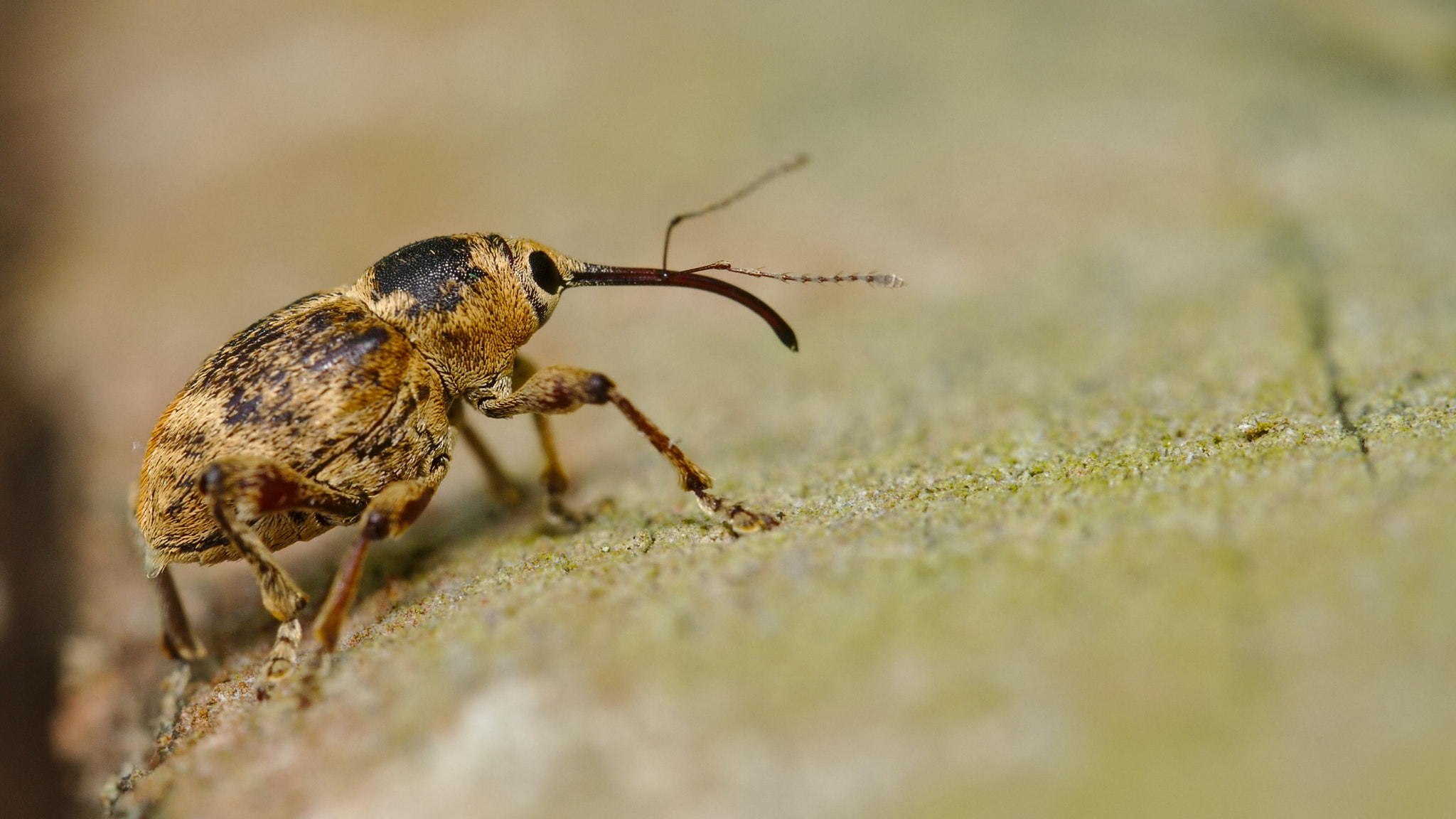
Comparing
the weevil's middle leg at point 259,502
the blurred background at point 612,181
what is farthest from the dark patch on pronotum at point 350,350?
the blurred background at point 612,181

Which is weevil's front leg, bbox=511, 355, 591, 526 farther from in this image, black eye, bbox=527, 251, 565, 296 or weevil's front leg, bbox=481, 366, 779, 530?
black eye, bbox=527, 251, 565, 296

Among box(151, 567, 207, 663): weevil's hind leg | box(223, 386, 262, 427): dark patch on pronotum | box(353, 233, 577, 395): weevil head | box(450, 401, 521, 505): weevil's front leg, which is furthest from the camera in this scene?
box(450, 401, 521, 505): weevil's front leg

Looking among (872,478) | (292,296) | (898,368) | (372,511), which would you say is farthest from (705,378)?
(292,296)

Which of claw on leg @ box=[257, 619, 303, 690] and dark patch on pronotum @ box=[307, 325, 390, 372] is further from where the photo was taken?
dark patch on pronotum @ box=[307, 325, 390, 372]

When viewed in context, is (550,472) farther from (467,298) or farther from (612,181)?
(612,181)

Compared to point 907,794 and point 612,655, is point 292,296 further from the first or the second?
point 907,794

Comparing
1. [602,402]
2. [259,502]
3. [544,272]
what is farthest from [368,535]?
[544,272]

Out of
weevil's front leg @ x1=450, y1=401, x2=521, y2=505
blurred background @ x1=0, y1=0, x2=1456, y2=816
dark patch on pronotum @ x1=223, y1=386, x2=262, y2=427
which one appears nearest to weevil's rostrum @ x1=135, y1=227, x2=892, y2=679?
dark patch on pronotum @ x1=223, y1=386, x2=262, y2=427
